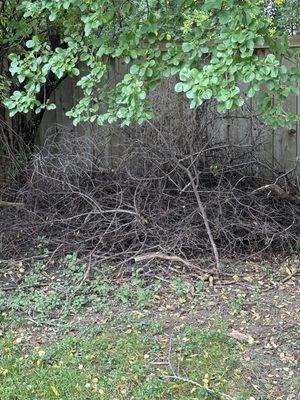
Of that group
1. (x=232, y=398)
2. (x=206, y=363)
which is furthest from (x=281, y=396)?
(x=206, y=363)

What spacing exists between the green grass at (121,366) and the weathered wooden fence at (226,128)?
2.13 metres

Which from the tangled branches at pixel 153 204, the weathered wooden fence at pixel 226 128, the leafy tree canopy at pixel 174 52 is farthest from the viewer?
the weathered wooden fence at pixel 226 128

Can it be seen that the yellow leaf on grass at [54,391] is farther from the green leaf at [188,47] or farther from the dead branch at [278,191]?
the dead branch at [278,191]

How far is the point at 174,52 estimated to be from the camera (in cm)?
326

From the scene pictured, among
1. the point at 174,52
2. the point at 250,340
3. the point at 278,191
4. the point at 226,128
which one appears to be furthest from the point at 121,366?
the point at 226,128

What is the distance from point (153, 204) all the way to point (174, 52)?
1919 millimetres

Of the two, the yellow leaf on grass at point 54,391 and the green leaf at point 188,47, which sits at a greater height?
the green leaf at point 188,47

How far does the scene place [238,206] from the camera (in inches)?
190

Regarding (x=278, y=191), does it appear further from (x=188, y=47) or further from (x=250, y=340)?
(x=188, y=47)

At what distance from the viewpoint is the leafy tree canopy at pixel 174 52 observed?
290cm

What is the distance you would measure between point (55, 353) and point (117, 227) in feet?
5.16

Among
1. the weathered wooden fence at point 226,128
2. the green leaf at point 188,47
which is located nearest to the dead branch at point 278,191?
the weathered wooden fence at point 226,128

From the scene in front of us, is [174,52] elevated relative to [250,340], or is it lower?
elevated

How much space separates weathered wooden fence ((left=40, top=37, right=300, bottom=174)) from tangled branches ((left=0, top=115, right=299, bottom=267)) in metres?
0.13
